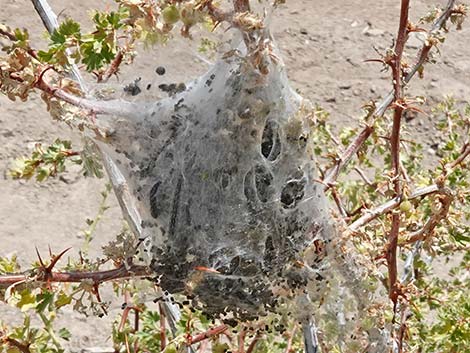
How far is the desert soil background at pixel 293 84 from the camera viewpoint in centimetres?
533

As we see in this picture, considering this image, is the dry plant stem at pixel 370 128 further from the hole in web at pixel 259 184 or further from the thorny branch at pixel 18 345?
the thorny branch at pixel 18 345

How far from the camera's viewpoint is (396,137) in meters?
1.83

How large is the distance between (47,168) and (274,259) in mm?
893

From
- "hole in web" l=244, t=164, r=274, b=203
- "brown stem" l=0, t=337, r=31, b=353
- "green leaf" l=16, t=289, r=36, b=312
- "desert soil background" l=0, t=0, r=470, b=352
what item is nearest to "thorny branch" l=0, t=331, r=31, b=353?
"brown stem" l=0, t=337, r=31, b=353

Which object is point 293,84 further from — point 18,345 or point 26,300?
point 26,300

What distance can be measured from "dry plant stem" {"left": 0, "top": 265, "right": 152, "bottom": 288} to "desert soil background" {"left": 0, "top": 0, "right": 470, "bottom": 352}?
9.70 feet

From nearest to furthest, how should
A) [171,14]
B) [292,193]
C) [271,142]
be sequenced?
[171,14]
[271,142]
[292,193]

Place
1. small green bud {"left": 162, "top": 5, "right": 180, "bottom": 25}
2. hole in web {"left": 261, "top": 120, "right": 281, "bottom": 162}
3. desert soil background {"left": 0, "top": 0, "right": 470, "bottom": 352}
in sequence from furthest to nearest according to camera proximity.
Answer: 1. desert soil background {"left": 0, "top": 0, "right": 470, "bottom": 352}
2. hole in web {"left": 261, "top": 120, "right": 281, "bottom": 162}
3. small green bud {"left": 162, "top": 5, "right": 180, "bottom": 25}

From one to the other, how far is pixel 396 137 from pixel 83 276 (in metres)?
0.75

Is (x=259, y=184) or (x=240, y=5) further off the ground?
(x=240, y=5)

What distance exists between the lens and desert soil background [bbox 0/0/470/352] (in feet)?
17.5

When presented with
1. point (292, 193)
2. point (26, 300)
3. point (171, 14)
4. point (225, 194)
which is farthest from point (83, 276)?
point (171, 14)

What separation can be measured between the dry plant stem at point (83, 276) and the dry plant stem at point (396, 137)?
1.85 feet

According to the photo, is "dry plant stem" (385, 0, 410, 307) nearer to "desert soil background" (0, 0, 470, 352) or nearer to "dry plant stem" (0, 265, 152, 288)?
"dry plant stem" (0, 265, 152, 288)
